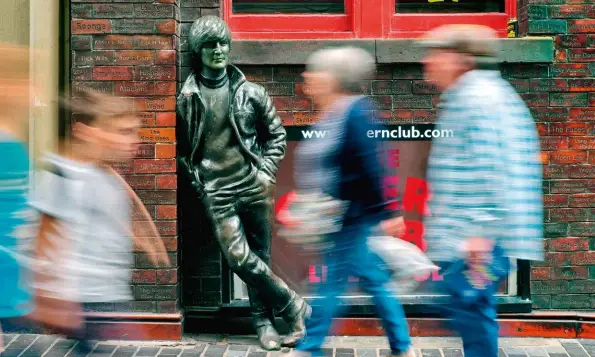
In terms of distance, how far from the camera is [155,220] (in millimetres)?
6488

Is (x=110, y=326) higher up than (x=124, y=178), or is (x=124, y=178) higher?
(x=124, y=178)

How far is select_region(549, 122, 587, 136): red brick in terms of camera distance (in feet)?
21.4

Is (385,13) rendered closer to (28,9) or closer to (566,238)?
(566,238)

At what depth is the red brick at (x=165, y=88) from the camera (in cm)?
644

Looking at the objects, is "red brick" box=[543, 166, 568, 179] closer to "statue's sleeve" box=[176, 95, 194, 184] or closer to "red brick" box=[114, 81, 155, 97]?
"statue's sleeve" box=[176, 95, 194, 184]

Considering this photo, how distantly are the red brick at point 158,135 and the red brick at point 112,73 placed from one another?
399 mm

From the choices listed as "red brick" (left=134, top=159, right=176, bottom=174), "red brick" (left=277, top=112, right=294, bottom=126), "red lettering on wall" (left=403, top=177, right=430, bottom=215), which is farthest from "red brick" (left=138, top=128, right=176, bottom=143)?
"red lettering on wall" (left=403, top=177, right=430, bottom=215)

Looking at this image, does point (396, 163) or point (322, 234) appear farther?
point (396, 163)

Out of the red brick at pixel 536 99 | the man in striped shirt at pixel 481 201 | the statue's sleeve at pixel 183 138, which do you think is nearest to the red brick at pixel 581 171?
the red brick at pixel 536 99

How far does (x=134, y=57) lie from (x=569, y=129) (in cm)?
311

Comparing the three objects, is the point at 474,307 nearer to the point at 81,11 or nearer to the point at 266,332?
the point at 266,332

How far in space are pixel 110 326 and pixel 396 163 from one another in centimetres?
235

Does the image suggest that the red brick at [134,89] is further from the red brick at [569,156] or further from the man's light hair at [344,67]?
the red brick at [569,156]

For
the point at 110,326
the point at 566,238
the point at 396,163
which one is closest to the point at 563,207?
the point at 566,238
